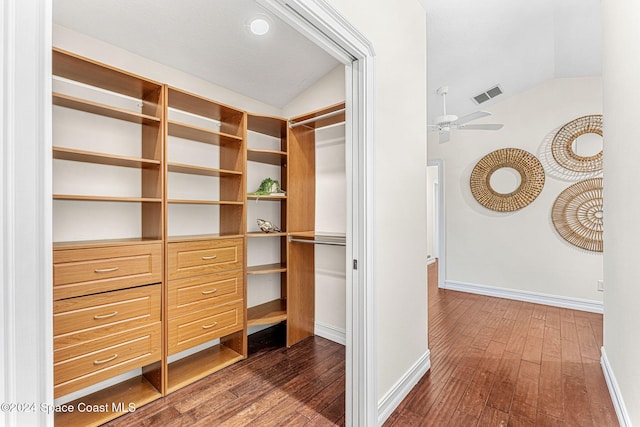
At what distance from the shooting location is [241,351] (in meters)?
2.52

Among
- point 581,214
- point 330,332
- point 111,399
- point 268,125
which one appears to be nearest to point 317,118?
point 268,125

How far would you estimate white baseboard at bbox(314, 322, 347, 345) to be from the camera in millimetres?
2814

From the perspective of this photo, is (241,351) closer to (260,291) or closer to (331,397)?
(260,291)

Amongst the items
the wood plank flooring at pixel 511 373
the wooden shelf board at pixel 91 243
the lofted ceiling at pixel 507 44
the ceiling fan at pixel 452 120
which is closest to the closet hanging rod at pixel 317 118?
the lofted ceiling at pixel 507 44

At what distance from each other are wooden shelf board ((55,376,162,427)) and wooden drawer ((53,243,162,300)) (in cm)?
76

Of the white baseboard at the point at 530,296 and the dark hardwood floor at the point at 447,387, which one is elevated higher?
the white baseboard at the point at 530,296

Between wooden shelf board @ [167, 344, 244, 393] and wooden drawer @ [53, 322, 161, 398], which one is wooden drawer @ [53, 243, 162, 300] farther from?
wooden shelf board @ [167, 344, 244, 393]

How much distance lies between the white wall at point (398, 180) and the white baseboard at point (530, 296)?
2582 millimetres

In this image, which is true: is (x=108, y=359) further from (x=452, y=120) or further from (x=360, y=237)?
(x=452, y=120)

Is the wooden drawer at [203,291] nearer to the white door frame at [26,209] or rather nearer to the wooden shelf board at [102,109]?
the wooden shelf board at [102,109]

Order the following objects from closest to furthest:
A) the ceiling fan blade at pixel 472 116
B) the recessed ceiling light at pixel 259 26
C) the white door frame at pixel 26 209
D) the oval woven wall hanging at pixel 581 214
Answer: the white door frame at pixel 26 209
the recessed ceiling light at pixel 259 26
the ceiling fan blade at pixel 472 116
the oval woven wall hanging at pixel 581 214

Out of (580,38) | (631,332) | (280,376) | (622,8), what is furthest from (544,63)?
(280,376)

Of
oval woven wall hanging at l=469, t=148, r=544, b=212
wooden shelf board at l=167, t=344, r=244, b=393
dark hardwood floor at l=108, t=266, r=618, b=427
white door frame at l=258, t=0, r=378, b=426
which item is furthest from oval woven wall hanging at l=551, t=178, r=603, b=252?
wooden shelf board at l=167, t=344, r=244, b=393

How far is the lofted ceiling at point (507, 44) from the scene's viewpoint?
8.11 ft
